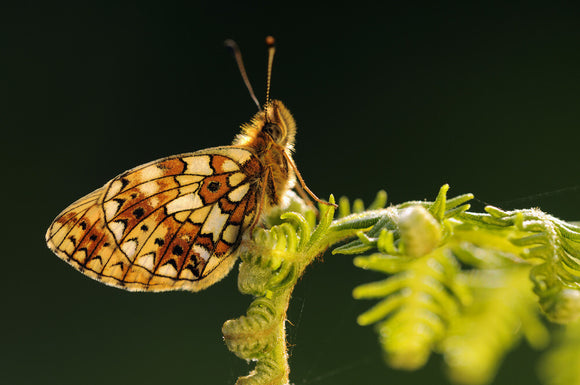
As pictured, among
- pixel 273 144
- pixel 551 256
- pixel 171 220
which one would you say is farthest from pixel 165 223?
pixel 551 256

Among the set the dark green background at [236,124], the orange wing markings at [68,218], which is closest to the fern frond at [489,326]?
the orange wing markings at [68,218]

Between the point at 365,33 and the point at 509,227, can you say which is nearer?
the point at 509,227

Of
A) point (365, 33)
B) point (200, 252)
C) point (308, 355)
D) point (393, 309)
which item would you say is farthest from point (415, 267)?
point (365, 33)

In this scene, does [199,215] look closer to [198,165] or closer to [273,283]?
[198,165]

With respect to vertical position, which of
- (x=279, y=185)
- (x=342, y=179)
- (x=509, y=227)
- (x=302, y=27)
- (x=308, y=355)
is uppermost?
(x=302, y=27)

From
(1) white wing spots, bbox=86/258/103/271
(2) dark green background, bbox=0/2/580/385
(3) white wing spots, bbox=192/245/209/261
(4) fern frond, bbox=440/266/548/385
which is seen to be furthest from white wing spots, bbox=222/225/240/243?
(2) dark green background, bbox=0/2/580/385

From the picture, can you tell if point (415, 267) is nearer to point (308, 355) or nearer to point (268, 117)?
point (268, 117)
